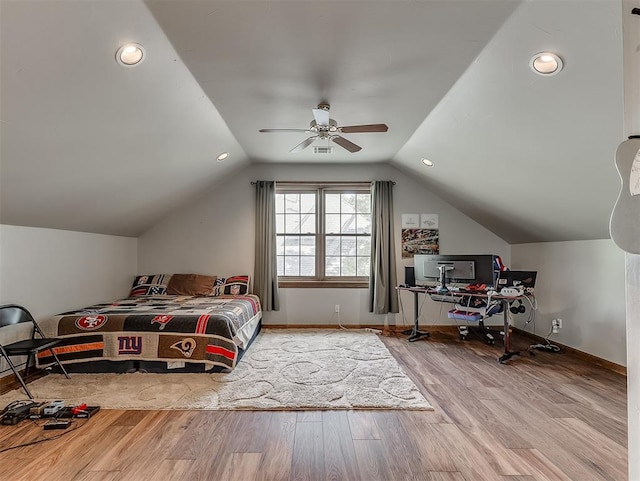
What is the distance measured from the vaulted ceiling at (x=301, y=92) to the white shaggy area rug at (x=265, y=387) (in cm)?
168

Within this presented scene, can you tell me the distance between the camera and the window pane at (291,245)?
5.46m

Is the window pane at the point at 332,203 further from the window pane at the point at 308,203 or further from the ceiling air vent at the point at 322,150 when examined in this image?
the ceiling air vent at the point at 322,150

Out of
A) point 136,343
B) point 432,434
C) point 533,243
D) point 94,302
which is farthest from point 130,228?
point 533,243

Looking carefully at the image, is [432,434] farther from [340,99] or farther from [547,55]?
[340,99]

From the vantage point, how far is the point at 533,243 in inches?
188

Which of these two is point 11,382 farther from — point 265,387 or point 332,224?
point 332,224

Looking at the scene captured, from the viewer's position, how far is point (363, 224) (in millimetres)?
5512

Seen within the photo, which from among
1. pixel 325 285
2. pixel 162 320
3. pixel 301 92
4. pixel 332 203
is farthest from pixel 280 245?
pixel 301 92

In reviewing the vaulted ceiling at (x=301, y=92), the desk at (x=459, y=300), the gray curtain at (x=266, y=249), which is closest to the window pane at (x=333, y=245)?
the gray curtain at (x=266, y=249)

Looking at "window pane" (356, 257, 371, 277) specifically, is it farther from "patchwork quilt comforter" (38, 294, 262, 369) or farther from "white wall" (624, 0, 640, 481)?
"white wall" (624, 0, 640, 481)

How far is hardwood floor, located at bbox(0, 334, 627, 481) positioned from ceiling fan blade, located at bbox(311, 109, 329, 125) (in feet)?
7.49

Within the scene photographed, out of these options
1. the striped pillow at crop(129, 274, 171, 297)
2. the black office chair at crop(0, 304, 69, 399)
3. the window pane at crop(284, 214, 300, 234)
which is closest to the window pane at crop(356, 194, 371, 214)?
the window pane at crop(284, 214, 300, 234)

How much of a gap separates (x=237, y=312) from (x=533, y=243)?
4.09 metres

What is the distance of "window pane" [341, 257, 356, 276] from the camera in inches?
214
